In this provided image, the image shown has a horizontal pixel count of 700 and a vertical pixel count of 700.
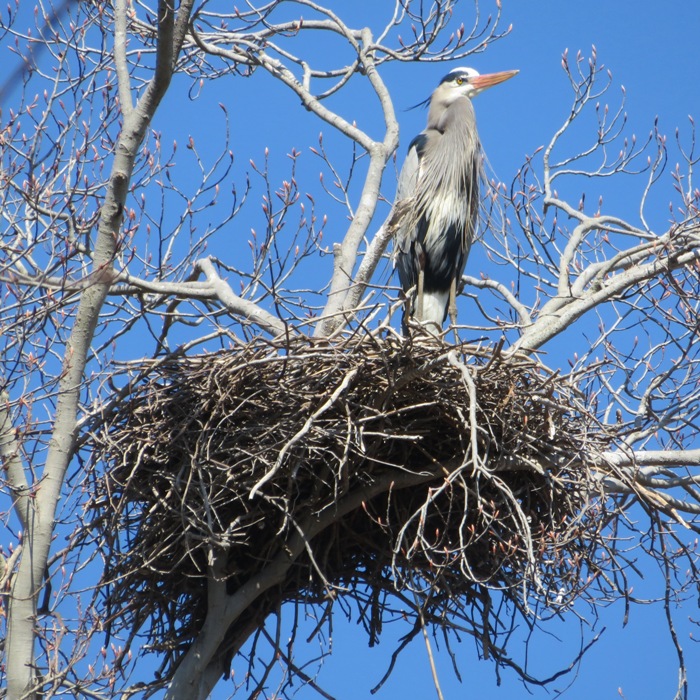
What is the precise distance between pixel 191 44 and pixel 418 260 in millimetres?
1569

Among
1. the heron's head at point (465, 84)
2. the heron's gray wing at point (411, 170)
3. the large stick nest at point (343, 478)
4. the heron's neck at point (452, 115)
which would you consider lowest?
the large stick nest at point (343, 478)

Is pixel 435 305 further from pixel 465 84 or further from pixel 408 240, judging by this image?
pixel 465 84

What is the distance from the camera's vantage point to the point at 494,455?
3646 mm

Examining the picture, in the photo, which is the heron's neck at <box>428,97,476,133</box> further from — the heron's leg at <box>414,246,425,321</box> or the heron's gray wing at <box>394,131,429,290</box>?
the heron's leg at <box>414,246,425,321</box>

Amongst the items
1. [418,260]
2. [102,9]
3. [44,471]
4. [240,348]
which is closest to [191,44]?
[102,9]

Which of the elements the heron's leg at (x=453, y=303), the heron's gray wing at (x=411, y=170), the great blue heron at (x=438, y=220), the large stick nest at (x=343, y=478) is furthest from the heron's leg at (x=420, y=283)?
the large stick nest at (x=343, y=478)

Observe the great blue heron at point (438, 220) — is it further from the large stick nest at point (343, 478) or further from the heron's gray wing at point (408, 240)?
the large stick nest at point (343, 478)

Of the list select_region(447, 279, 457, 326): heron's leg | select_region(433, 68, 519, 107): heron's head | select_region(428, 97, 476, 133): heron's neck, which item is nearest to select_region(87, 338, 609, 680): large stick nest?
select_region(447, 279, 457, 326): heron's leg

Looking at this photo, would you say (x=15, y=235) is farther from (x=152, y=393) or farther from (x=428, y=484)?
(x=428, y=484)

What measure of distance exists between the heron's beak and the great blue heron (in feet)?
1.59

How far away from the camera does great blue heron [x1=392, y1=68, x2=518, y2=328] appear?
525cm

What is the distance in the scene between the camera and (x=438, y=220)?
5.30 m

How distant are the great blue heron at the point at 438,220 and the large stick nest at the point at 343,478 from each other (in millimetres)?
1572

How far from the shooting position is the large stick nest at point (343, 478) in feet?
11.2
